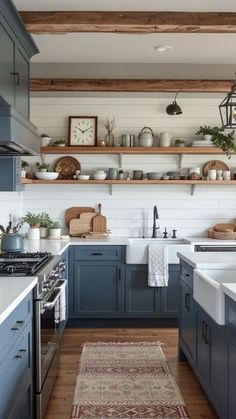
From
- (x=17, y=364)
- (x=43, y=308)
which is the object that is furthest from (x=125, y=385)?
(x=17, y=364)

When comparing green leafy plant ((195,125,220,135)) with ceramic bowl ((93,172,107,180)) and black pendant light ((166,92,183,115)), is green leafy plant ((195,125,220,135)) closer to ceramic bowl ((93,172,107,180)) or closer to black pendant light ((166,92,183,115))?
black pendant light ((166,92,183,115))

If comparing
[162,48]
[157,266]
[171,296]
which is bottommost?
[171,296]

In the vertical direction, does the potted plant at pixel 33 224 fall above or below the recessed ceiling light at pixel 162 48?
below

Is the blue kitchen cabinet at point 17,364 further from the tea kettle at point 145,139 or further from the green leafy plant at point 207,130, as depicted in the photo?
the green leafy plant at point 207,130

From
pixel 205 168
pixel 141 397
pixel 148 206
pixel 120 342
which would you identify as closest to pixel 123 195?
pixel 148 206

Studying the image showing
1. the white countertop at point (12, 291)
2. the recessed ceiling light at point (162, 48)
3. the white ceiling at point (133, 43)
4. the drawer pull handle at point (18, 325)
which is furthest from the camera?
the recessed ceiling light at point (162, 48)

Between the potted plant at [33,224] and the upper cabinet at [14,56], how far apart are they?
Answer: 1786mm

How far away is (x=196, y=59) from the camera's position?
4652 mm

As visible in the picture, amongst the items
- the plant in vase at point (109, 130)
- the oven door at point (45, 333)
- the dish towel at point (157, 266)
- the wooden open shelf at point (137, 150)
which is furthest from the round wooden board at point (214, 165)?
the oven door at point (45, 333)

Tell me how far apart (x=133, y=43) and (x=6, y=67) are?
1.73 m

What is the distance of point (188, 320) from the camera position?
3455mm

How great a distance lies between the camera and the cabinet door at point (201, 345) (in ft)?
9.47

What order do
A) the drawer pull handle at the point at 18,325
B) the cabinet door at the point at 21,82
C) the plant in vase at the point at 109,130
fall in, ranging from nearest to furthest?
1. the drawer pull handle at the point at 18,325
2. the cabinet door at the point at 21,82
3. the plant in vase at the point at 109,130

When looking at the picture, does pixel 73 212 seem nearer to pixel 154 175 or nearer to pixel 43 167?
pixel 43 167
